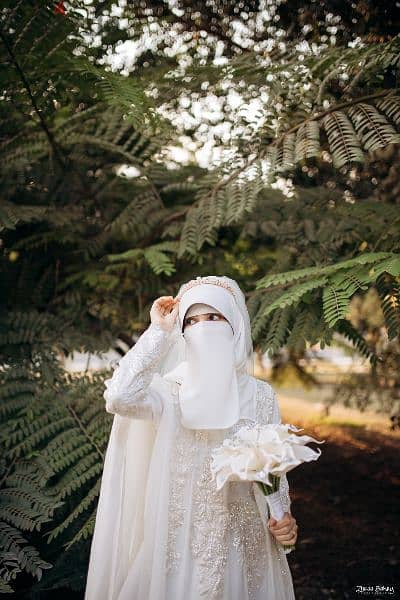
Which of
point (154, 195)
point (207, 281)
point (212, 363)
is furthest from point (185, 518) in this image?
point (154, 195)

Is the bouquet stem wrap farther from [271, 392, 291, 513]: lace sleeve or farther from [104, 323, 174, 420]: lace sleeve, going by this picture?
[104, 323, 174, 420]: lace sleeve

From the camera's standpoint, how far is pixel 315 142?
116 inches

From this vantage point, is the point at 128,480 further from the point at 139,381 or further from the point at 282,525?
the point at 282,525

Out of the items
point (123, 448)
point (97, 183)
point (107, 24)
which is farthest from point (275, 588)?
point (107, 24)

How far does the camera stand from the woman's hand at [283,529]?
2262 millimetres

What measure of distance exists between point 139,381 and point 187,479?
0.50 meters

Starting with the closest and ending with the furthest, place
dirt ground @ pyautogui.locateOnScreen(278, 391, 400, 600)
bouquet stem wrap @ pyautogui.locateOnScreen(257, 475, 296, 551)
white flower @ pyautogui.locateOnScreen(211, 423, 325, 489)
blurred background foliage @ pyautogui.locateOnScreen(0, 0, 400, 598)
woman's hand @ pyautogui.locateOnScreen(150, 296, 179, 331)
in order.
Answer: white flower @ pyautogui.locateOnScreen(211, 423, 325, 489)
bouquet stem wrap @ pyautogui.locateOnScreen(257, 475, 296, 551)
woman's hand @ pyautogui.locateOnScreen(150, 296, 179, 331)
blurred background foliage @ pyautogui.locateOnScreen(0, 0, 400, 598)
dirt ground @ pyautogui.locateOnScreen(278, 391, 400, 600)

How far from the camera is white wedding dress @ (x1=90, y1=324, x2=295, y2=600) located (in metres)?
2.28

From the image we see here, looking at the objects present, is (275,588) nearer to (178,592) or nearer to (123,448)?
(178,592)

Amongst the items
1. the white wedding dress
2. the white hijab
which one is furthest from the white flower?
the white wedding dress

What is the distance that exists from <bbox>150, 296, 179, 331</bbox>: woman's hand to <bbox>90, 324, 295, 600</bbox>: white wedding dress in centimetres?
3

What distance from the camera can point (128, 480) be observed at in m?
2.51

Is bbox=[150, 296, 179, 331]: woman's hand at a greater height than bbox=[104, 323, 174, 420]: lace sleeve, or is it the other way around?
bbox=[150, 296, 179, 331]: woman's hand

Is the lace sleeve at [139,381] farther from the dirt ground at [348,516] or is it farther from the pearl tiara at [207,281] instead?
the dirt ground at [348,516]
